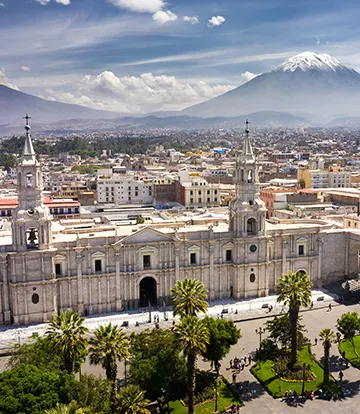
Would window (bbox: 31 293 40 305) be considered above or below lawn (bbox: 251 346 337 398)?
above

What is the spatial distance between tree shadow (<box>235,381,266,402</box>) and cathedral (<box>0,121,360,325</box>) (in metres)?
16.1

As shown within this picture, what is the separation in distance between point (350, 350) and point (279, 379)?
771cm

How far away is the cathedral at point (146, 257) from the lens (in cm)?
4566

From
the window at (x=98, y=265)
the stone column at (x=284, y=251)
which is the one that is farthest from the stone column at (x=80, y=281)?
the stone column at (x=284, y=251)

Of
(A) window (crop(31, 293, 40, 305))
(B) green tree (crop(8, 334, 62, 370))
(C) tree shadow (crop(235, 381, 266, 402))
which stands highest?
(B) green tree (crop(8, 334, 62, 370))

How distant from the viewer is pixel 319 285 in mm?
56000

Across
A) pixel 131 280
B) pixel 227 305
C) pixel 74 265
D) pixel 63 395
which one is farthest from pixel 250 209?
pixel 63 395

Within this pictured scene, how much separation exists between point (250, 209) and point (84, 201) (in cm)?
6536

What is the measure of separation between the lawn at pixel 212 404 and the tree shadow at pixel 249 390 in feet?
2.36

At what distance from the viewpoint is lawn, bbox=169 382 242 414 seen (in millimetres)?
32594

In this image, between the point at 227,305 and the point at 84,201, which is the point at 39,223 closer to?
the point at 227,305

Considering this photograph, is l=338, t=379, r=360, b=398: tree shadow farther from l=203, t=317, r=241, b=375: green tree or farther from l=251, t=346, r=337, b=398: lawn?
l=203, t=317, r=241, b=375: green tree

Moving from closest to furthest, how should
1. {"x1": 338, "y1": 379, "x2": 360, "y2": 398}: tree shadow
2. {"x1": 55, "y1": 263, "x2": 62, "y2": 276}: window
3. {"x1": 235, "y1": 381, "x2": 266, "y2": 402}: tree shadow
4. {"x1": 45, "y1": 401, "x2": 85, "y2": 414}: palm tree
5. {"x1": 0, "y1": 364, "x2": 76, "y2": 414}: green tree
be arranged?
{"x1": 45, "y1": 401, "x2": 85, "y2": 414}: palm tree < {"x1": 0, "y1": 364, "x2": 76, "y2": 414}: green tree < {"x1": 338, "y1": 379, "x2": 360, "y2": 398}: tree shadow < {"x1": 235, "y1": 381, "x2": 266, "y2": 402}: tree shadow < {"x1": 55, "y1": 263, "x2": 62, "y2": 276}: window

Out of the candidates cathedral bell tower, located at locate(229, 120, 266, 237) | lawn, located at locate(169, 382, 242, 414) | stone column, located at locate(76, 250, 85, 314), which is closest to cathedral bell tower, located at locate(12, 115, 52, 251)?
stone column, located at locate(76, 250, 85, 314)
